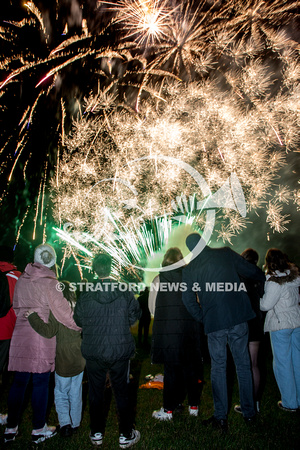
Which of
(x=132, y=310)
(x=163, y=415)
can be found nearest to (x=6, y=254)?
(x=132, y=310)

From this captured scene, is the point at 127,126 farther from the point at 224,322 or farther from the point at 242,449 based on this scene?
the point at 242,449

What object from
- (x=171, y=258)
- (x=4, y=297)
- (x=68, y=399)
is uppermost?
(x=171, y=258)

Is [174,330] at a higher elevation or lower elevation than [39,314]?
lower

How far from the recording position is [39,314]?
3.87 meters

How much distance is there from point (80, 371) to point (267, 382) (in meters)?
3.82

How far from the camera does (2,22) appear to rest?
6895 millimetres

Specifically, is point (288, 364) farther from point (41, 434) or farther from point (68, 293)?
point (41, 434)

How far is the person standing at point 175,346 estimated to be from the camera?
4.14 m

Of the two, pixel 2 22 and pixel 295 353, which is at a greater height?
pixel 2 22

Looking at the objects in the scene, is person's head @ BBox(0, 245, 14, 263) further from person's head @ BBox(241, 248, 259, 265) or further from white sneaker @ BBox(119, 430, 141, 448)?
person's head @ BBox(241, 248, 259, 265)

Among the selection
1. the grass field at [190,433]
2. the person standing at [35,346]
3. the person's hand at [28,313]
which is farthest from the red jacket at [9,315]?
the grass field at [190,433]

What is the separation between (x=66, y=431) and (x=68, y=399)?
35 centimetres

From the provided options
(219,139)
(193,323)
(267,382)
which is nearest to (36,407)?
(193,323)

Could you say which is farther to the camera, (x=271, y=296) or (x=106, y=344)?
(x=271, y=296)
